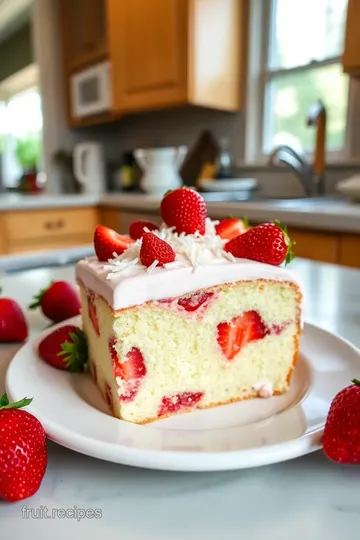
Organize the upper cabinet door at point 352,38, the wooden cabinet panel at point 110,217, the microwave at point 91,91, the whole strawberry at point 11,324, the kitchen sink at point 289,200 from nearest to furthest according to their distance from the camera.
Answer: the whole strawberry at point 11,324
the upper cabinet door at point 352,38
the kitchen sink at point 289,200
the wooden cabinet panel at point 110,217
the microwave at point 91,91

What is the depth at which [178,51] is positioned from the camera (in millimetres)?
2479

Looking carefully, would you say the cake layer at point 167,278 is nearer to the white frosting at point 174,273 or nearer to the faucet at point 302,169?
the white frosting at point 174,273

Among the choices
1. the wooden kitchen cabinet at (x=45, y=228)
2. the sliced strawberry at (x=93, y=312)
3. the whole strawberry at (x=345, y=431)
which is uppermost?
the sliced strawberry at (x=93, y=312)

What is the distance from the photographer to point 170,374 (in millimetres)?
570

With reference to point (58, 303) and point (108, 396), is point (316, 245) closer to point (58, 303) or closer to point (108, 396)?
point (58, 303)

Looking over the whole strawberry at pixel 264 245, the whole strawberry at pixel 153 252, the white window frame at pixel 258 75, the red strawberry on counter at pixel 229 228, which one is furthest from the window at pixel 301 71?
the whole strawberry at pixel 153 252

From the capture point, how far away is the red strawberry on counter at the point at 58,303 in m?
0.84

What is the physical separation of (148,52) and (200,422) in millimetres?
2579

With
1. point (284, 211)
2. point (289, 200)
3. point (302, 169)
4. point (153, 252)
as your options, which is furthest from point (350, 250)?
point (153, 252)

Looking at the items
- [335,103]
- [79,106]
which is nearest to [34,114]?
[79,106]

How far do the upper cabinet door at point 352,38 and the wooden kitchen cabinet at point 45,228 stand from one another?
1.56 metres

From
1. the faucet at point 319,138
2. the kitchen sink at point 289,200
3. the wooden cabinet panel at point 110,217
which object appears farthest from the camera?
the wooden cabinet panel at point 110,217

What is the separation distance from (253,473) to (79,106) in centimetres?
340

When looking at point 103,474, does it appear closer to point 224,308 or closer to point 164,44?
point 224,308
